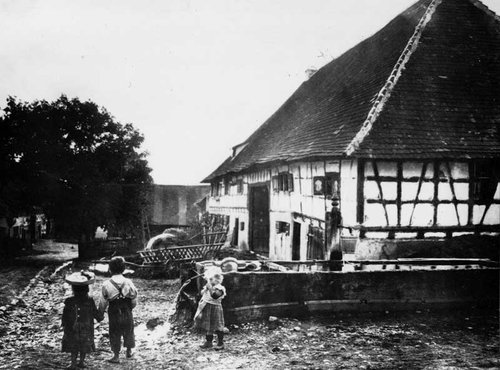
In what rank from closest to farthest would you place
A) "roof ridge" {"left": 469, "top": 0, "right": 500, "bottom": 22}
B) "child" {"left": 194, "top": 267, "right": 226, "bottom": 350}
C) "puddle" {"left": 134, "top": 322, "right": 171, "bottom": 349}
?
"child" {"left": 194, "top": 267, "right": 226, "bottom": 350} → "puddle" {"left": 134, "top": 322, "right": 171, "bottom": 349} → "roof ridge" {"left": 469, "top": 0, "right": 500, "bottom": 22}

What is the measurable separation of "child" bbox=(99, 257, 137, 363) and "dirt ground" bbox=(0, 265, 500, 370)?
319mm

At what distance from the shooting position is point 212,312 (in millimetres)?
7109

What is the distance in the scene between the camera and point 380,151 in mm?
11211

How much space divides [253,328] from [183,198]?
39189 mm

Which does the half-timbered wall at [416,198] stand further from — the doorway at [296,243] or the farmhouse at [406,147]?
the doorway at [296,243]

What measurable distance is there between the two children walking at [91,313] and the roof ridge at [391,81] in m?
7.02

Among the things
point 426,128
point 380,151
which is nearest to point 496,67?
point 426,128

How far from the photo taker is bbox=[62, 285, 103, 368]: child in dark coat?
5.96 metres

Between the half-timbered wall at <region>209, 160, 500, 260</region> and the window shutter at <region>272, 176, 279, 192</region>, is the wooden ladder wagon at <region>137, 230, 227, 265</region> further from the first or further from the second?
the half-timbered wall at <region>209, 160, 500, 260</region>

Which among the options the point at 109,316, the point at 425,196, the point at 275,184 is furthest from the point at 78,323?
the point at 275,184

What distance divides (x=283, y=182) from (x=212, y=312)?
1052 cm

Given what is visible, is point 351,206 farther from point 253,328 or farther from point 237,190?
point 237,190

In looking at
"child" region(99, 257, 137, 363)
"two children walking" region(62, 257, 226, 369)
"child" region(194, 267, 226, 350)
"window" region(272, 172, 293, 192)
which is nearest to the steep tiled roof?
"window" region(272, 172, 293, 192)

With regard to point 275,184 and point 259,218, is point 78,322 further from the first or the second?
point 259,218
